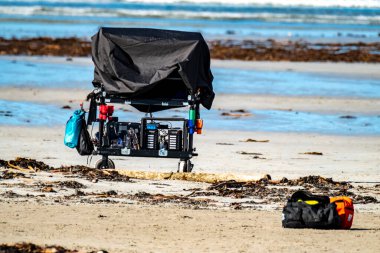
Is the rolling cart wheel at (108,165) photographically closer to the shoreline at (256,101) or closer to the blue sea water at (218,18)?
the shoreline at (256,101)

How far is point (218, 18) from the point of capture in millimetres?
94250

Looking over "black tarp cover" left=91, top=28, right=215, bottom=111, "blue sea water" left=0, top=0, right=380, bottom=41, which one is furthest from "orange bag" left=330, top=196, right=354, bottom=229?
"blue sea water" left=0, top=0, right=380, bottom=41

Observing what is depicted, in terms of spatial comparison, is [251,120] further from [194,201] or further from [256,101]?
[194,201]

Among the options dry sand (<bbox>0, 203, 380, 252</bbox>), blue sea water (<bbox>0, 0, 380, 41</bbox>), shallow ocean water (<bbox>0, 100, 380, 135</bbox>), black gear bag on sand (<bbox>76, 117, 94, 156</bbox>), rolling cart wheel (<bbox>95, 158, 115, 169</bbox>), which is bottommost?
dry sand (<bbox>0, 203, 380, 252</bbox>)

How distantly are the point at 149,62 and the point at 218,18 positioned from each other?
262ft

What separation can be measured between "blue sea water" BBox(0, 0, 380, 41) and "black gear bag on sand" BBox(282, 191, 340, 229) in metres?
50.7

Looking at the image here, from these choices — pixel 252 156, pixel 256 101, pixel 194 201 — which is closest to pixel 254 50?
pixel 256 101

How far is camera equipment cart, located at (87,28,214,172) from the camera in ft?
47.5

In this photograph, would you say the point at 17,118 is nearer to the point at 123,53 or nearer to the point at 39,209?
the point at 123,53

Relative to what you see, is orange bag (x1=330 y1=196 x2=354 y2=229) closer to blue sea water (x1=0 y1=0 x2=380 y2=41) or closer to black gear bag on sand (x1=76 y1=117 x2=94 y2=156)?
black gear bag on sand (x1=76 y1=117 x2=94 y2=156)

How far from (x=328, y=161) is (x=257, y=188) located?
332 cm

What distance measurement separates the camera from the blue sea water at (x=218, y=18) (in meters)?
69.9

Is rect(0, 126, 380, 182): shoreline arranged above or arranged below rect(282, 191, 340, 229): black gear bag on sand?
above

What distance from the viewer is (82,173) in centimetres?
1423
